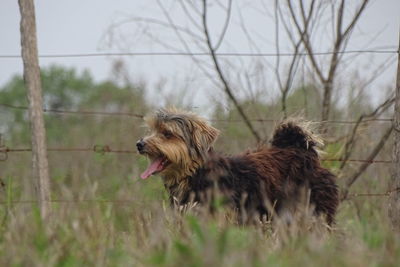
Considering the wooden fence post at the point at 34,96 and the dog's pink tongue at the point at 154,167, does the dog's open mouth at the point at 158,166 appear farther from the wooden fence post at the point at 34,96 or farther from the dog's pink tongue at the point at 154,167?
the wooden fence post at the point at 34,96

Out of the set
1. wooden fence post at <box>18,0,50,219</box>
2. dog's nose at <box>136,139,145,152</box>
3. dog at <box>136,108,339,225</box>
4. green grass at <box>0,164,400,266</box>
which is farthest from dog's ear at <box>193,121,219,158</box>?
green grass at <box>0,164,400,266</box>

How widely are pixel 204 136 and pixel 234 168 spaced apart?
1.63ft

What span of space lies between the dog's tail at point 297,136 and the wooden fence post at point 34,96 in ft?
8.33

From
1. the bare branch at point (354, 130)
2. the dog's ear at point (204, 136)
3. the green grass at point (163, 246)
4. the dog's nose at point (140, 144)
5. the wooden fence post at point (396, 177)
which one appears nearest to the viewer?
the green grass at point (163, 246)

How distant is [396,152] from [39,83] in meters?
3.77

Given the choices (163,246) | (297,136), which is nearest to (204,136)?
(297,136)

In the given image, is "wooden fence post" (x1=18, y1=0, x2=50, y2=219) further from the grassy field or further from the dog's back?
the grassy field

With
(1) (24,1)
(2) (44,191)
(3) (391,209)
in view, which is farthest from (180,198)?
(1) (24,1)

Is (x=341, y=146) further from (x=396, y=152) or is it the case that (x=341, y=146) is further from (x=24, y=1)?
(x=24, y=1)

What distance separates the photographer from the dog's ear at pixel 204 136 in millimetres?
6566

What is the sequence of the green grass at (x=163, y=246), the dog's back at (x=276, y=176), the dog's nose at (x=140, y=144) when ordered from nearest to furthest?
the green grass at (x=163, y=246) → the dog's back at (x=276, y=176) → the dog's nose at (x=140, y=144)

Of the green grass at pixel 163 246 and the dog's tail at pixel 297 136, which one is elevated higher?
the dog's tail at pixel 297 136

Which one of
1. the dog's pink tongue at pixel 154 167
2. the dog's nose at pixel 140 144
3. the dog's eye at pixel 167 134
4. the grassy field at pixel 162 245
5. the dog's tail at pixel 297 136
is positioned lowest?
the grassy field at pixel 162 245

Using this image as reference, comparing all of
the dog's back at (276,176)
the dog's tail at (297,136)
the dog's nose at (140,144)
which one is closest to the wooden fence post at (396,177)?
the dog's back at (276,176)
